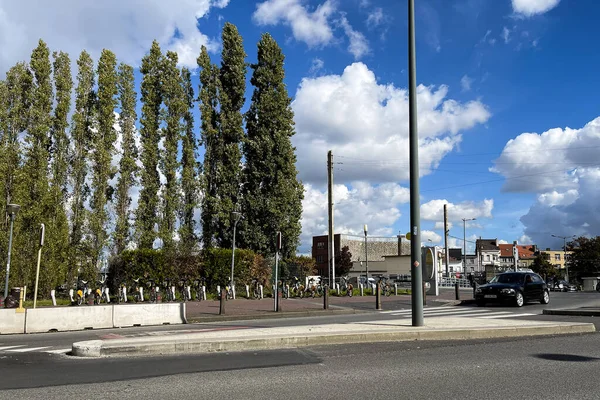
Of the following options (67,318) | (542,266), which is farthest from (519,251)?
(67,318)

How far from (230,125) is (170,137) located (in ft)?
13.3

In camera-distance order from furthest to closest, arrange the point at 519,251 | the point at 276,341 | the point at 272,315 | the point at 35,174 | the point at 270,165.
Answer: the point at 519,251 < the point at 270,165 < the point at 35,174 < the point at 272,315 < the point at 276,341

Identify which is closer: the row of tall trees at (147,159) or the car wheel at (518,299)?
the car wheel at (518,299)

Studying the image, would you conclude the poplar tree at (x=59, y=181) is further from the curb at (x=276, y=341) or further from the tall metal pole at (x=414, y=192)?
the tall metal pole at (x=414, y=192)

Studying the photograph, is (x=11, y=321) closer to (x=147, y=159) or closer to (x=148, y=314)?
(x=148, y=314)

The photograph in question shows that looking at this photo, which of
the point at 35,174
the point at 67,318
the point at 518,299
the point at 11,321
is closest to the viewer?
the point at 11,321

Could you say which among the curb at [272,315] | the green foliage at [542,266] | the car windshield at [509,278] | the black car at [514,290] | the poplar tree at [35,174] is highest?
the poplar tree at [35,174]

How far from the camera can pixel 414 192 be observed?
11914 millimetres

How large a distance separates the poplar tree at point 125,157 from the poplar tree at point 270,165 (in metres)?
7.25

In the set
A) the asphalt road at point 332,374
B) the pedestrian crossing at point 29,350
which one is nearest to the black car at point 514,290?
the asphalt road at point 332,374

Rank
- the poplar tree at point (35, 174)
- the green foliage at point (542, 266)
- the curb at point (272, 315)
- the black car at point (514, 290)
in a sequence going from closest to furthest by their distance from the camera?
the curb at point (272, 315) → the black car at point (514, 290) → the poplar tree at point (35, 174) → the green foliage at point (542, 266)

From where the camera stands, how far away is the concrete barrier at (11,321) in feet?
46.6

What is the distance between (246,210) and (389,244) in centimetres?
7671

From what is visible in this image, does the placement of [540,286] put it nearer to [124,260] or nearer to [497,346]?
[497,346]
